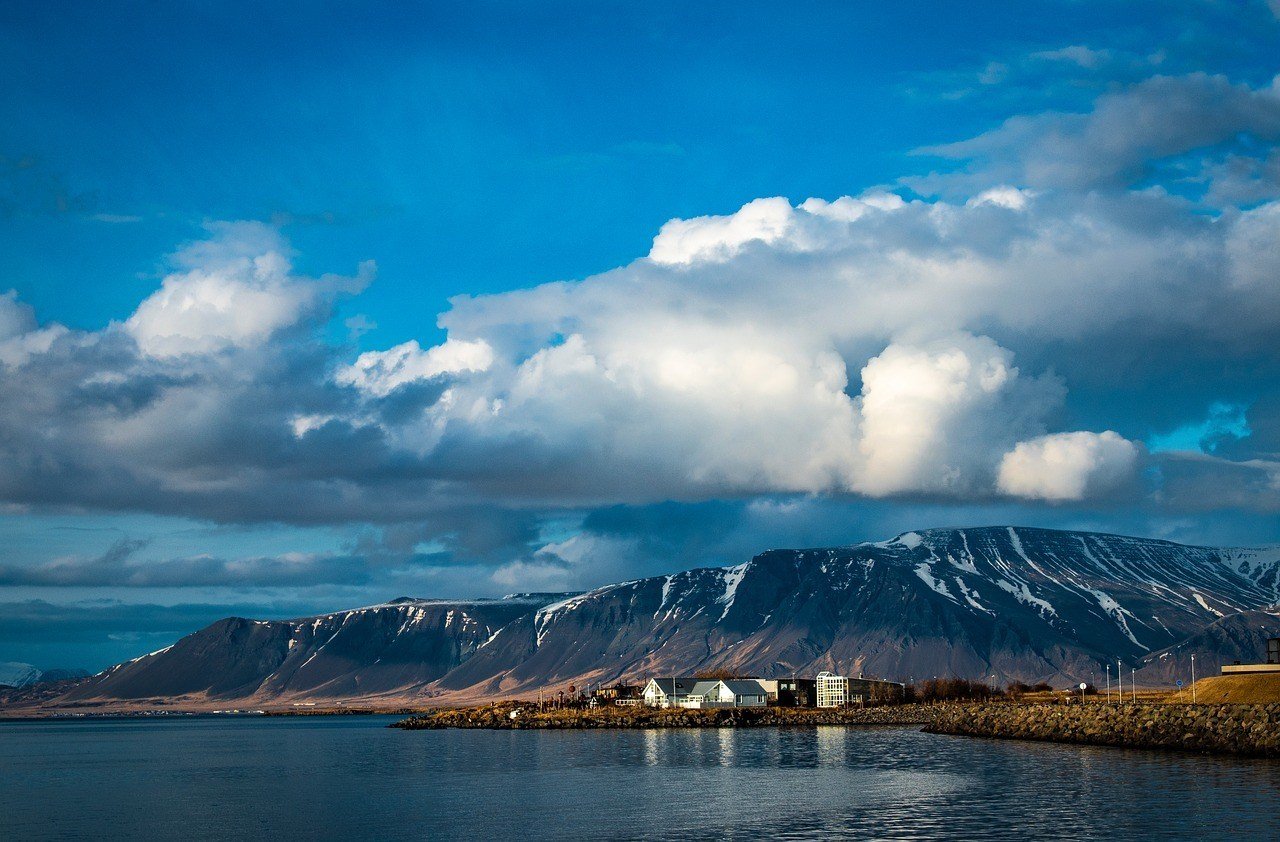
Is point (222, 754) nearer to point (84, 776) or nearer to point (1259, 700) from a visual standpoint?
point (84, 776)

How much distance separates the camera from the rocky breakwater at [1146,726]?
114 m

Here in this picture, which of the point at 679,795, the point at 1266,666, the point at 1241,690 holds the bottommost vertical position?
the point at 679,795

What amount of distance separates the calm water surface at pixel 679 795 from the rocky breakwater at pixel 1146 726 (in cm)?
550

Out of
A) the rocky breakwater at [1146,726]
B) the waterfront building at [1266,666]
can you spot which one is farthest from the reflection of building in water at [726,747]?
the waterfront building at [1266,666]

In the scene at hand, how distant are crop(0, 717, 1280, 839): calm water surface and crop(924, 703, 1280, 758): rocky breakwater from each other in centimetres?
550

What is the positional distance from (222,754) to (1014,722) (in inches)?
4226

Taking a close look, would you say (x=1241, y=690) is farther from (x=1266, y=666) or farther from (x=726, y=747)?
(x=726, y=747)

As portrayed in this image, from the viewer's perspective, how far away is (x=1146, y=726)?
128000mm

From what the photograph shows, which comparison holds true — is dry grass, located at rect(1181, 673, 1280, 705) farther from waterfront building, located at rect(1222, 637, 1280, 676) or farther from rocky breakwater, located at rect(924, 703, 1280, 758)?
rocky breakwater, located at rect(924, 703, 1280, 758)

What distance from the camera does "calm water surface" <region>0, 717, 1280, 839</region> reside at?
74.7 meters

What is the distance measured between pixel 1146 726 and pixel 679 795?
2305 inches

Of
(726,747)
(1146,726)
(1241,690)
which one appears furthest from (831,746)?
(1241,690)

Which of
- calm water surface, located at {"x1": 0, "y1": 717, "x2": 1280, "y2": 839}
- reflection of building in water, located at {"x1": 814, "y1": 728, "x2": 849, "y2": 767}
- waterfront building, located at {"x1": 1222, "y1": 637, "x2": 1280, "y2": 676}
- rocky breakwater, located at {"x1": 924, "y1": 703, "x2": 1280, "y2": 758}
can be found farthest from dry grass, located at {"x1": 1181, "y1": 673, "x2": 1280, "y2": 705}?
reflection of building in water, located at {"x1": 814, "y1": 728, "x2": 849, "y2": 767}

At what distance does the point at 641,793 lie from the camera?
9631 centimetres
